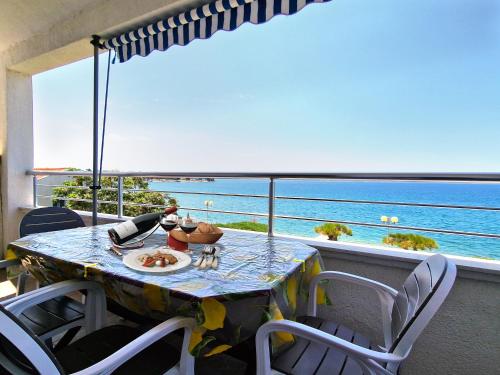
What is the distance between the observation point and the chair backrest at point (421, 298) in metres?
0.77

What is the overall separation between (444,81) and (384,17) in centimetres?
799

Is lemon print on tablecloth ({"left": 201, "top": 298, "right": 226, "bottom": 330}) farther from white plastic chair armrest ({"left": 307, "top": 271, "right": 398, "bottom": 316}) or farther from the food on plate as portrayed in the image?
white plastic chair armrest ({"left": 307, "top": 271, "right": 398, "bottom": 316})

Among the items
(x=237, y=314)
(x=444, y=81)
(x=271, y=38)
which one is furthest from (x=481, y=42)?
(x=237, y=314)

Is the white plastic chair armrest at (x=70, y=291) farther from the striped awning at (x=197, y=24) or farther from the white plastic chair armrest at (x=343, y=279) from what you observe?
the striped awning at (x=197, y=24)

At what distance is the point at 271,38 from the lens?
46.4 feet

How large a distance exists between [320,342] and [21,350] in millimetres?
771

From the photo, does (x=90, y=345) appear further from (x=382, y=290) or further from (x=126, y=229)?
(x=382, y=290)

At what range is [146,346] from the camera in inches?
Answer: 30.9

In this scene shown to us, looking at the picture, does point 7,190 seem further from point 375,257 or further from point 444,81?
point 444,81

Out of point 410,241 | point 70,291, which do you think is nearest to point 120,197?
point 70,291

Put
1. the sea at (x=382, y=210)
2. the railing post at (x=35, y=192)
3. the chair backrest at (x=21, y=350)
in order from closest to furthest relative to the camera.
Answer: the chair backrest at (x=21, y=350) < the railing post at (x=35, y=192) < the sea at (x=382, y=210)

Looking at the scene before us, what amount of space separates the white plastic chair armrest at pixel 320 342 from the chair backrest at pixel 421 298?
0.21 feet

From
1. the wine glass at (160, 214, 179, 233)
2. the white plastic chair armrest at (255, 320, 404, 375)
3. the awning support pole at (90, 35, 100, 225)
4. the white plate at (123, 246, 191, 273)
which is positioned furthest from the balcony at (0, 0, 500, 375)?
the white plastic chair armrest at (255, 320, 404, 375)

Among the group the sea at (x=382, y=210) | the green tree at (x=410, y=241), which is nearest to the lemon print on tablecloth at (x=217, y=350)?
the green tree at (x=410, y=241)
